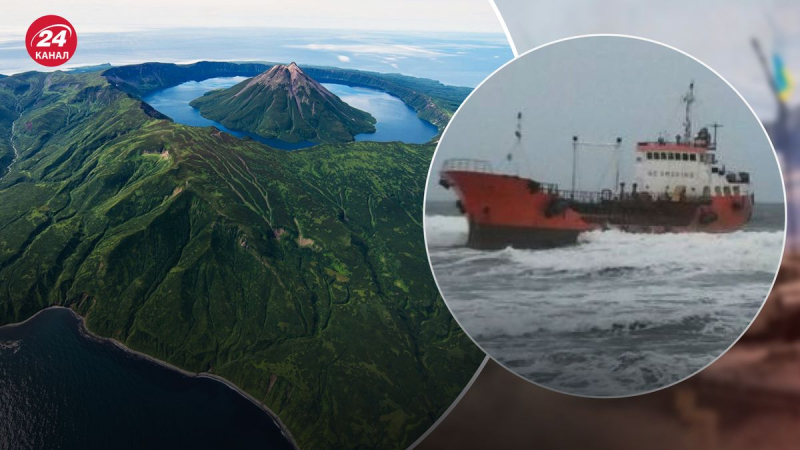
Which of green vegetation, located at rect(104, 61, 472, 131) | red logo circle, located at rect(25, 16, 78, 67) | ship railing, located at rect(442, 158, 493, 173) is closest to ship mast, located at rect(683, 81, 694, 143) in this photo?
ship railing, located at rect(442, 158, 493, 173)

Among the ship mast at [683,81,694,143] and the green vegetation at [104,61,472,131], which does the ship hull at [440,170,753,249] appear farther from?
the green vegetation at [104,61,472,131]

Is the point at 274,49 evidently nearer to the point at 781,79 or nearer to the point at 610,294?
the point at 610,294

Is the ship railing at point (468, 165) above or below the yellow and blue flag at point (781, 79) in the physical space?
below

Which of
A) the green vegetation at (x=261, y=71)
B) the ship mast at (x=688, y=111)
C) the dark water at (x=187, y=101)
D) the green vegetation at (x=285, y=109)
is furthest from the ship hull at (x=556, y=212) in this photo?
the dark water at (x=187, y=101)

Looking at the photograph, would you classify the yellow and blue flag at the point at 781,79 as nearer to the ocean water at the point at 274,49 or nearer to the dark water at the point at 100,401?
the ocean water at the point at 274,49

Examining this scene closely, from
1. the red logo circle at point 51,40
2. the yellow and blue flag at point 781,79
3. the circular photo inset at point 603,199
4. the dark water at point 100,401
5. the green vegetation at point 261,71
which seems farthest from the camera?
the dark water at point 100,401

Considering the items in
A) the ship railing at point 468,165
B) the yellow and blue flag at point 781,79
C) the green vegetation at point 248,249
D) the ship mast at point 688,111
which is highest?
the yellow and blue flag at point 781,79

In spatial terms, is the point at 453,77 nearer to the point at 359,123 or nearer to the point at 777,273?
the point at 359,123

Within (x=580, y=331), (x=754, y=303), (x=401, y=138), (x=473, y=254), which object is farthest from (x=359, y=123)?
(x=754, y=303)
